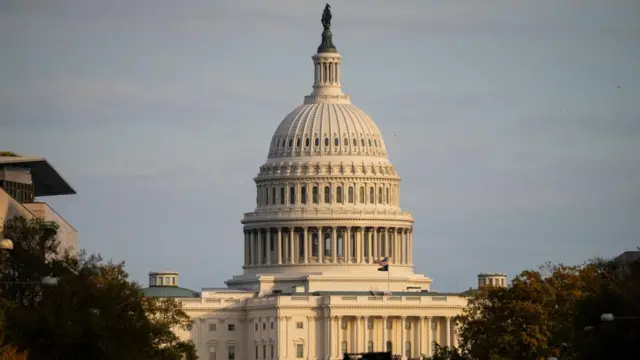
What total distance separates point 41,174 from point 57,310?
37953 mm

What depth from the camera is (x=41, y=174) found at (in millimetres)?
185500

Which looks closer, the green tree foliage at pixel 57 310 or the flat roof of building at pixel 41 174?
the green tree foliage at pixel 57 310

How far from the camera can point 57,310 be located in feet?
486

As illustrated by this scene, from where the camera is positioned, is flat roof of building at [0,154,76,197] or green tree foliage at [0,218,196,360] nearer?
green tree foliage at [0,218,196,360]

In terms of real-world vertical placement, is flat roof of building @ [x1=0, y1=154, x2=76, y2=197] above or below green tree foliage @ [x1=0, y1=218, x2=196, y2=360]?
above

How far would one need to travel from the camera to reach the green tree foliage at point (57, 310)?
477ft

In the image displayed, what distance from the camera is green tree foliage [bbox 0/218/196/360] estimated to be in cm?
14538

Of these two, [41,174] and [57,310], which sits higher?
[41,174]

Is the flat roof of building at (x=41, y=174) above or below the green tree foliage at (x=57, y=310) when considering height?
above

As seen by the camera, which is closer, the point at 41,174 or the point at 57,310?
the point at 57,310

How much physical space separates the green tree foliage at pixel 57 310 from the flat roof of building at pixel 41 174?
6728 mm

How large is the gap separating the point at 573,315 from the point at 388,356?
29194mm

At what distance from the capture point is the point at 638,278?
158 metres

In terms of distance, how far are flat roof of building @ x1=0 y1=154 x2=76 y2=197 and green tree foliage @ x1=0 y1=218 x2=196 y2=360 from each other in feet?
22.1
